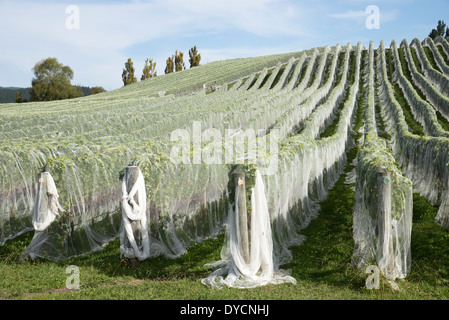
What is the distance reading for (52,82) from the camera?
82.3 metres

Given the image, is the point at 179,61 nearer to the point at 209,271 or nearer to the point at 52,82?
the point at 52,82

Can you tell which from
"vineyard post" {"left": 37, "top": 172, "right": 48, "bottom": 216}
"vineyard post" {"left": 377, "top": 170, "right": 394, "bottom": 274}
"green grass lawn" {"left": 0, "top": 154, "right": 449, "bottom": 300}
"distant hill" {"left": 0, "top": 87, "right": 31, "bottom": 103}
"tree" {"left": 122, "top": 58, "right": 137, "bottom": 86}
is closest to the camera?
"green grass lawn" {"left": 0, "top": 154, "right": 449, "bottom": 300}

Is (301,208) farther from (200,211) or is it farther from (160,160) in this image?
(160,160)

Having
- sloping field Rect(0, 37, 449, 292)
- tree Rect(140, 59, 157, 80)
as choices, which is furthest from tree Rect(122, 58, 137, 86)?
sloping field Rect(0, 37, 449, 292)

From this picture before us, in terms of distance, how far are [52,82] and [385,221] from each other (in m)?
85.0

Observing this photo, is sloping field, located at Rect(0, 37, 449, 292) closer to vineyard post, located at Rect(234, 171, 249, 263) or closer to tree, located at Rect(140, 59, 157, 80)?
vineyard post, located at Rect(234, 171, 249, 263)

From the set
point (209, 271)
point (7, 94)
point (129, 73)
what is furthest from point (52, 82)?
point (209, 271)

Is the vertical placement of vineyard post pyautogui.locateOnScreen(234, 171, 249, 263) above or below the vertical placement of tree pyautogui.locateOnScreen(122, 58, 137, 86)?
below

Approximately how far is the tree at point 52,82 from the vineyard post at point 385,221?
265ft

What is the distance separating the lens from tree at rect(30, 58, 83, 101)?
80.3m

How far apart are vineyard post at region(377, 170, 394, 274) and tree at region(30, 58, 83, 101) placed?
8079 centimetres

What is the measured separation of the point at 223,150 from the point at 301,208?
321 cm

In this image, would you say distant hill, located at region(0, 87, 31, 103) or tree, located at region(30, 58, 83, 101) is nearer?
tree, located at region(30, 58, 83, 101)
